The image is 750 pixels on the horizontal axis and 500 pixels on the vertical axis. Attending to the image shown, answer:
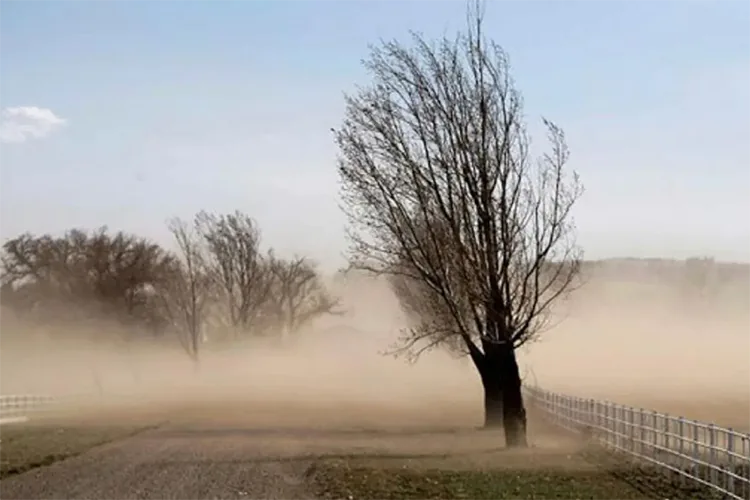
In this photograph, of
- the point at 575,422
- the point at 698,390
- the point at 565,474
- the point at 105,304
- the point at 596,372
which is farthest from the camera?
the point at 596,372

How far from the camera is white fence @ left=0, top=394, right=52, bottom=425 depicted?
51.2m

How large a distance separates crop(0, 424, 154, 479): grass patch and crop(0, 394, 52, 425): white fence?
361 cm

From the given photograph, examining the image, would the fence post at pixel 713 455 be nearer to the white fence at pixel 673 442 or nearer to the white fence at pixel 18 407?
the white fence at pixel 673 442

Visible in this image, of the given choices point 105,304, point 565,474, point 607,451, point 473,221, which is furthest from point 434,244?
point 105,304

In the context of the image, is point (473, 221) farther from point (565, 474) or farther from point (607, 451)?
point (565, 474)

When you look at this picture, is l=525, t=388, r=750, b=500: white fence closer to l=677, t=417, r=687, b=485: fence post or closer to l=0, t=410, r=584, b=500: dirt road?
l=677, t=417, r=687, b=485: fence post

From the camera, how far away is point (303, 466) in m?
26.0

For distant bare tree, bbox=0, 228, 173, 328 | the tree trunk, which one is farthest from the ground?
distant bare tree, bbox=0, 228, 173, 328

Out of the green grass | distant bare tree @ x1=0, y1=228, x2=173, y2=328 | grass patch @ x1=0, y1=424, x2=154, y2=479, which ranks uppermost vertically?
distant bare tree @ x1=0, y1=228, x2=173, y2=328

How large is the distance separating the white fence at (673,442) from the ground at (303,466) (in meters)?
0.64

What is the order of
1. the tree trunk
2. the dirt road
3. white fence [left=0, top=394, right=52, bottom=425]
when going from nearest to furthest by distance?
the dirt road → the tree trunk → white fence [left=0, top=394, right=52, bottom=425]

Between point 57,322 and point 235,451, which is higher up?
point 57,322

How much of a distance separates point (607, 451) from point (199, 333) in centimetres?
7973

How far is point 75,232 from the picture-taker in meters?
93.8
